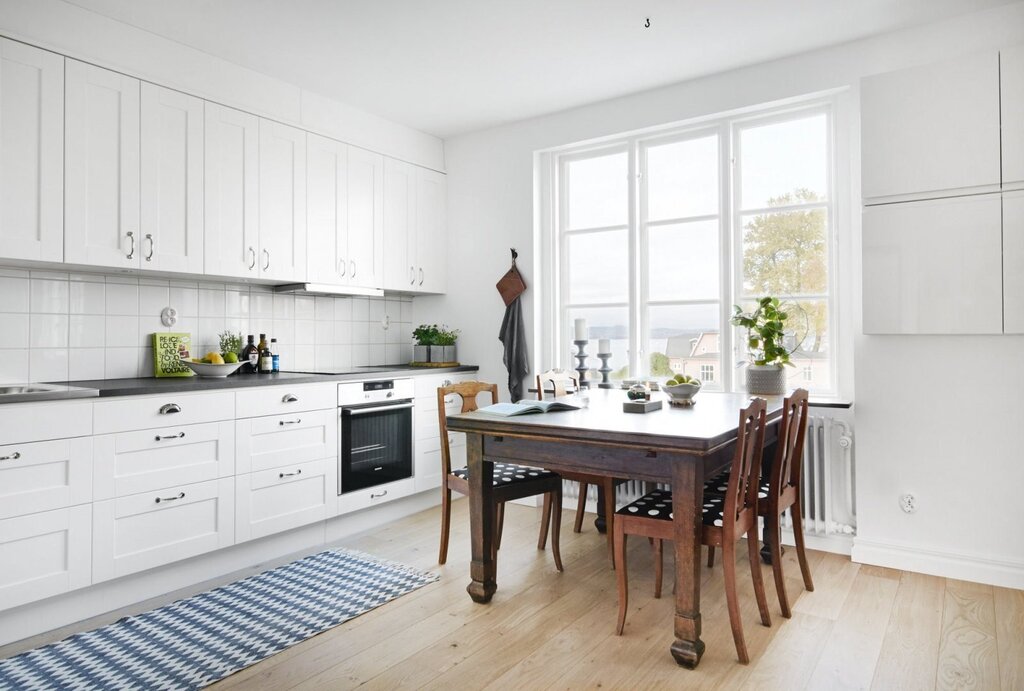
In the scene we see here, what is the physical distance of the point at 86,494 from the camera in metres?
2.64

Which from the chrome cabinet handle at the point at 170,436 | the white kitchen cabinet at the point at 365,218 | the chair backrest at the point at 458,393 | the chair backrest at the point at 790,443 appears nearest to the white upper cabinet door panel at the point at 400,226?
the white kitchen cabinet at the point at 365,218

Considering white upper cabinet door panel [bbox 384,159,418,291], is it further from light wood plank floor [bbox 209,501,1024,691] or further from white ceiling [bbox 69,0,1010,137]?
light wood plank floor [bbox 209,501,1024,691]

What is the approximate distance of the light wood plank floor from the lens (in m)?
2.12

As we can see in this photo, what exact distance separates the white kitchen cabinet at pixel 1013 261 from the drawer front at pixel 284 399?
3368mm

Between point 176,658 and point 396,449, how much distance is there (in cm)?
191

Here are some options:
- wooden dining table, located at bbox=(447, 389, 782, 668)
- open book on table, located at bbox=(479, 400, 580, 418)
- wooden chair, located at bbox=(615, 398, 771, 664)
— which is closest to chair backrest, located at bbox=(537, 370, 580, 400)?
wooden dining table, located at bbox=(447, 389, 782, 668)

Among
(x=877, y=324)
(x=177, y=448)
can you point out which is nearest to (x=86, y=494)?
(x=177, y=448)

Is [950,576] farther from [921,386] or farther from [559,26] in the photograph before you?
[559,26]

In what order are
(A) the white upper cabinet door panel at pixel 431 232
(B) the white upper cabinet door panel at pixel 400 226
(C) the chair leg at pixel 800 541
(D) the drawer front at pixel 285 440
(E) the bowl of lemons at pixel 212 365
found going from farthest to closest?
(A) the white upper cabinet door panel at pixel 431 232 → (B) the white upper cabinet door panel at pixel 400 226 → (E) the bowl of lemons at pixel 212 365 → (D) the drawer front at pixel 285 440 → (C) the chair leg at pixel 800 541

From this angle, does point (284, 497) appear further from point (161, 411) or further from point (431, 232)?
point (431, 232)

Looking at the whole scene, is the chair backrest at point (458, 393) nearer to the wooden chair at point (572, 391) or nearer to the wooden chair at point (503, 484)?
the wooden chair at point (503, 484)

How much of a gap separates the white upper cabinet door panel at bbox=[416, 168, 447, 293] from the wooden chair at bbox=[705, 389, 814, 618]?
2.69 meters

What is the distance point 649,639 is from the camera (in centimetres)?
240

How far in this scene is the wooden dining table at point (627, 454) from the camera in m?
2.17
